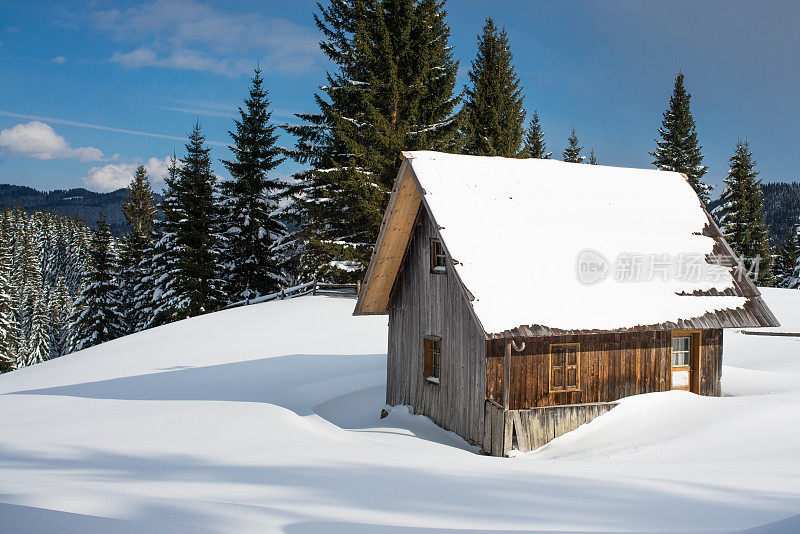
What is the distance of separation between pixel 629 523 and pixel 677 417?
26.6ft

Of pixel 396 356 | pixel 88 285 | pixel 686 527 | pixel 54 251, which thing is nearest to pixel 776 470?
pixel 686 527

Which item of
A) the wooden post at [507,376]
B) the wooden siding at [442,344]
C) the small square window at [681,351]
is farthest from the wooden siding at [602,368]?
the wooden siding at [442,344]

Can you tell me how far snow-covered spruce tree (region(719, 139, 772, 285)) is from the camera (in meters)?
46.0

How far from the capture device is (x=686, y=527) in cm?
607

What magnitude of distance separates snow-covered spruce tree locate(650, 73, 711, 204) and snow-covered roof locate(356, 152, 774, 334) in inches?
1557

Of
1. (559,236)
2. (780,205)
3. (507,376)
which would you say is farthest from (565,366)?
(780,205)

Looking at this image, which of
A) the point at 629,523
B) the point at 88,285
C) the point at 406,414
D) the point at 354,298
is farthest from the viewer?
the point at 88,285

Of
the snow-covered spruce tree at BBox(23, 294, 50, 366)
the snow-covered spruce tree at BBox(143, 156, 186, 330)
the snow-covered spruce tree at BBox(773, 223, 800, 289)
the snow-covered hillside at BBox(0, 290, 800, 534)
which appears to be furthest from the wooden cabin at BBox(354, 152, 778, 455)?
the snow-covered spruce tree at BBox(23, 294, 50, 366)

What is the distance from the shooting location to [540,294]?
1323cm

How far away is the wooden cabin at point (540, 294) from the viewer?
42.6 ft

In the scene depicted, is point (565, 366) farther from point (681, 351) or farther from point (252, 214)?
point (252, 214)

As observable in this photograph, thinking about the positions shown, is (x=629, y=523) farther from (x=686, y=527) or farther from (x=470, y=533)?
(x=470, y=533)

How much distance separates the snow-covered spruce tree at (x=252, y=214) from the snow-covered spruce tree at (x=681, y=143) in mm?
37211

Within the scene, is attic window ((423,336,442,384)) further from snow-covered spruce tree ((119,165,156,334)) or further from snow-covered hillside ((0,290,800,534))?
snow-covered spruce tree ((119,165,156,334))
